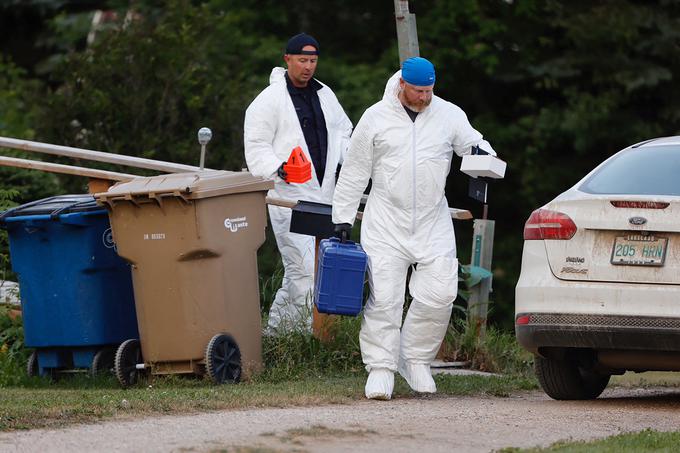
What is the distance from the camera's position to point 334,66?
74.3ft

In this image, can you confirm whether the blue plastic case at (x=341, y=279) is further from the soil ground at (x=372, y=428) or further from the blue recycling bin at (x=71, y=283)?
the blue recycling bin at (x=71, y=283)

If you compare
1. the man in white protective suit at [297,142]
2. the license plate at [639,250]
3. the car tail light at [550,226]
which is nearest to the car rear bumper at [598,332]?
the license plate at [639,250]

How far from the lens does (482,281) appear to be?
1147 cm

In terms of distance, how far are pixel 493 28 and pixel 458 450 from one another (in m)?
17.4

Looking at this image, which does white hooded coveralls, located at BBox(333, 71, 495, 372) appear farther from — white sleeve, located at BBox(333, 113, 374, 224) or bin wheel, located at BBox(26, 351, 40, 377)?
bin wheel, located at BBox(26, 351, 40, 377)

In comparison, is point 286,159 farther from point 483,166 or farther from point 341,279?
point 483,166

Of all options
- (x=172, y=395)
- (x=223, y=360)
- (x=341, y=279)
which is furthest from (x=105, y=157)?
(x=172, y=395)

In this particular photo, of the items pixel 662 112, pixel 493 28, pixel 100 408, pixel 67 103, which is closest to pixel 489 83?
pixel 493 28

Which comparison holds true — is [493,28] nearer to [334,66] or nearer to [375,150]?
[334,66]

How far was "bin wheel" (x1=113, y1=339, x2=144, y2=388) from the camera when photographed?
367 inches

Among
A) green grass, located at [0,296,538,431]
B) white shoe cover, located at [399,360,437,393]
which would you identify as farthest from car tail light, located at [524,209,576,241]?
green grass, located at [0,296,538,431]

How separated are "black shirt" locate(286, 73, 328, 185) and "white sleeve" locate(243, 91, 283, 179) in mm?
190

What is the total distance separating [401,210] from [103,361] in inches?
85.8

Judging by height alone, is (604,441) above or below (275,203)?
below
